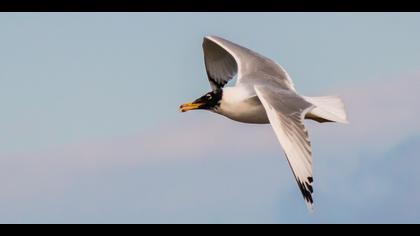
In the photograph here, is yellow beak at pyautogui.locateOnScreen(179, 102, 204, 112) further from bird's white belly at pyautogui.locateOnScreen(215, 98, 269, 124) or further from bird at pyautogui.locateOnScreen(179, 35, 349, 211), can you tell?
bird's white belly at pyautogui.locateOnScreen(215, 98, 269, 124)

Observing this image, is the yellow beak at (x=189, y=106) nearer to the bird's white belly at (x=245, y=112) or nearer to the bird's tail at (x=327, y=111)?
the bird's white belly at (x=245, y=112)

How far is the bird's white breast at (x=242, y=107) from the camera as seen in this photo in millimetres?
8898

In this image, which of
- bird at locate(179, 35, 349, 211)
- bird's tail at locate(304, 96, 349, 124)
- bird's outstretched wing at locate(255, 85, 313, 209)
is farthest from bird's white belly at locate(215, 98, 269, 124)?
bird's tail at locate(304, 96, 349, 124)

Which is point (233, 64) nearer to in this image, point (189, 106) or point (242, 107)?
point (189, 106)

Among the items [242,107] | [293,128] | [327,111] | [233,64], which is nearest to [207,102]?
[242,107]

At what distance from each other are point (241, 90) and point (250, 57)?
146 centimetres

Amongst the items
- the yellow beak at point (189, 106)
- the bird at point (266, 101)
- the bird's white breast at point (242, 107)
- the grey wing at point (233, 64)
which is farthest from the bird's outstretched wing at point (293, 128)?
the grey wing at point (233, 64)

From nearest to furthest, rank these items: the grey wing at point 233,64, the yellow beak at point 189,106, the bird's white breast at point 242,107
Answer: the bird's white breast at point 242,107 < the yellow beak at point 189,106 < the grey wing at point 233,64

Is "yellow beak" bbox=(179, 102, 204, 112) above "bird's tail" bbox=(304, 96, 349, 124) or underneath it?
above

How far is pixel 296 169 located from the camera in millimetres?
7480

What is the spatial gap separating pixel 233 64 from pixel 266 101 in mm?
2839

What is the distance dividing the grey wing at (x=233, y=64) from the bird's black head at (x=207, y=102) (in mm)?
654

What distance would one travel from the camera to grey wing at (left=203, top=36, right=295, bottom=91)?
1013 cm

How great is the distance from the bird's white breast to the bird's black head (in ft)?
0.16
